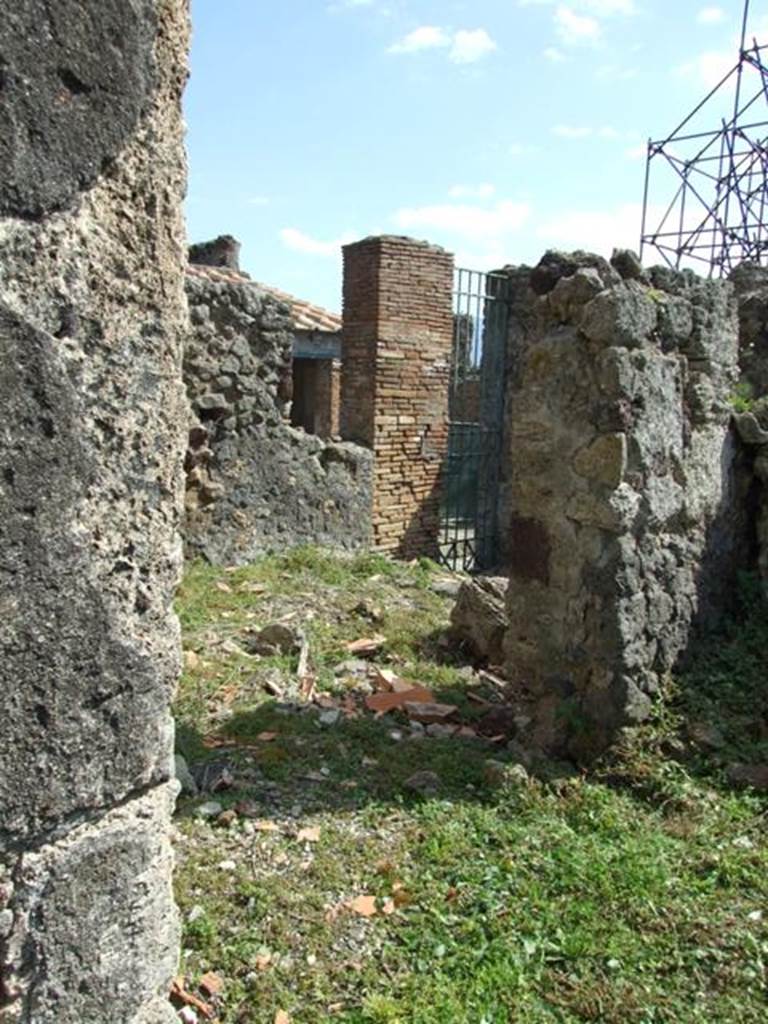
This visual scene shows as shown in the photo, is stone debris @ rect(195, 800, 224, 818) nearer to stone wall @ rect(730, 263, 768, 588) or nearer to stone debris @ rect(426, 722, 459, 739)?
stone debris @ rect(426, 722, 459, 739)

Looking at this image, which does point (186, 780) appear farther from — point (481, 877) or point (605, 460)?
point (605, 460)

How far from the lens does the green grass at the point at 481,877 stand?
234cm

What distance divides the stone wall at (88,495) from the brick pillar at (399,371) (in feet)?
23.0

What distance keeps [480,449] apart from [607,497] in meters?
5.83

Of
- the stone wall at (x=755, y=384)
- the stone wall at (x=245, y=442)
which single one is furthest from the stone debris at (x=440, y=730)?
the stone wall at (x=245, y=442)

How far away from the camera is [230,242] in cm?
1500

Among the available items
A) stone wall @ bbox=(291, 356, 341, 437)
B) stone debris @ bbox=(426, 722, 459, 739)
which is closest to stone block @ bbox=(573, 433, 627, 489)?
stone debris @ bbox=(426, 722, 459, 739)

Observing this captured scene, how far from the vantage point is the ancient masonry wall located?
3.78 m

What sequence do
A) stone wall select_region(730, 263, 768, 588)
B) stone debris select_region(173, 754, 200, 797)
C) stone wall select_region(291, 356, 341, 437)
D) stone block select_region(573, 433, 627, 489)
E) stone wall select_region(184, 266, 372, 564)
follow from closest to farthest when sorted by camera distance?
1. stone debris select_region(173, 754, 200, 797)
2. stone block select_region(573, 433, 627, 489)
3. stone wall select_region(730, 263, 768, 588)
4. stone wall select_region(184, 266, 372, 564)
5. stone wall select_region(291, 356, 341, 437)

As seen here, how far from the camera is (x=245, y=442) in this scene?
7031mm

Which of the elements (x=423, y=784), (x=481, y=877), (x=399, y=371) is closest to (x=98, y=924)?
(x=481, y=877)

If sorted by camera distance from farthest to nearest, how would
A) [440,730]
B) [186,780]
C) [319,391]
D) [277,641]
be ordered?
[319,391]
[277,641]
[440,730]
[186,780]

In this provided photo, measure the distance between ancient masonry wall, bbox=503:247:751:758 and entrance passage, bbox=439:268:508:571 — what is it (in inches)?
194

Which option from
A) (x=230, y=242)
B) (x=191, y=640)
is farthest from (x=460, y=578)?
(x=230, y=242)
